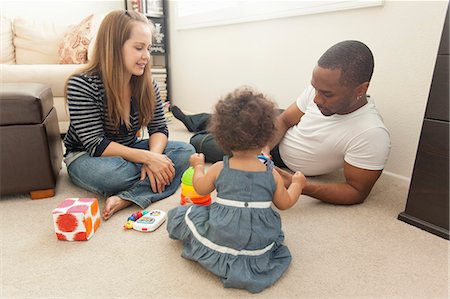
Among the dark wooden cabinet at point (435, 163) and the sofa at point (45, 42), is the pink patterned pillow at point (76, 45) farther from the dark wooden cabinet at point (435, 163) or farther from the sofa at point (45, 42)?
the dark wooden cabinet at point (435, 163)

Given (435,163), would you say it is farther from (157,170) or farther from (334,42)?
(157,170)

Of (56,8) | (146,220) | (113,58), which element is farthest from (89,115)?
(56,8)

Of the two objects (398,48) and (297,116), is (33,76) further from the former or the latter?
(398,48)

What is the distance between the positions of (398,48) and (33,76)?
6.28ft

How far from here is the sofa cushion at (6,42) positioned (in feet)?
7.63

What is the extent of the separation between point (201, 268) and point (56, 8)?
278 cm

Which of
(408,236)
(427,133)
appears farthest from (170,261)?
(427,133)

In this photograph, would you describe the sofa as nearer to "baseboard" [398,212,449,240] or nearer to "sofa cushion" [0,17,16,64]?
"sofa cushion" [0,17,16,64]

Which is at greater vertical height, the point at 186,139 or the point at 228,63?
the point at 228,63

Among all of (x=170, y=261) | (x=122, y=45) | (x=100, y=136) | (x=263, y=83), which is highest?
(x=122, y=45)

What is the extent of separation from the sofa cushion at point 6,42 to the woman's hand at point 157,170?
1.86 meters

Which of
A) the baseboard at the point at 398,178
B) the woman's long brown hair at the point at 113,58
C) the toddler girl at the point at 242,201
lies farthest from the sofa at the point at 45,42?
the baseboard at the point at 398,178

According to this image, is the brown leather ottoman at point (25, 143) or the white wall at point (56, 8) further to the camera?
the white wall at point (56, 8)

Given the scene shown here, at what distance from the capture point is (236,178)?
79 centimetres
